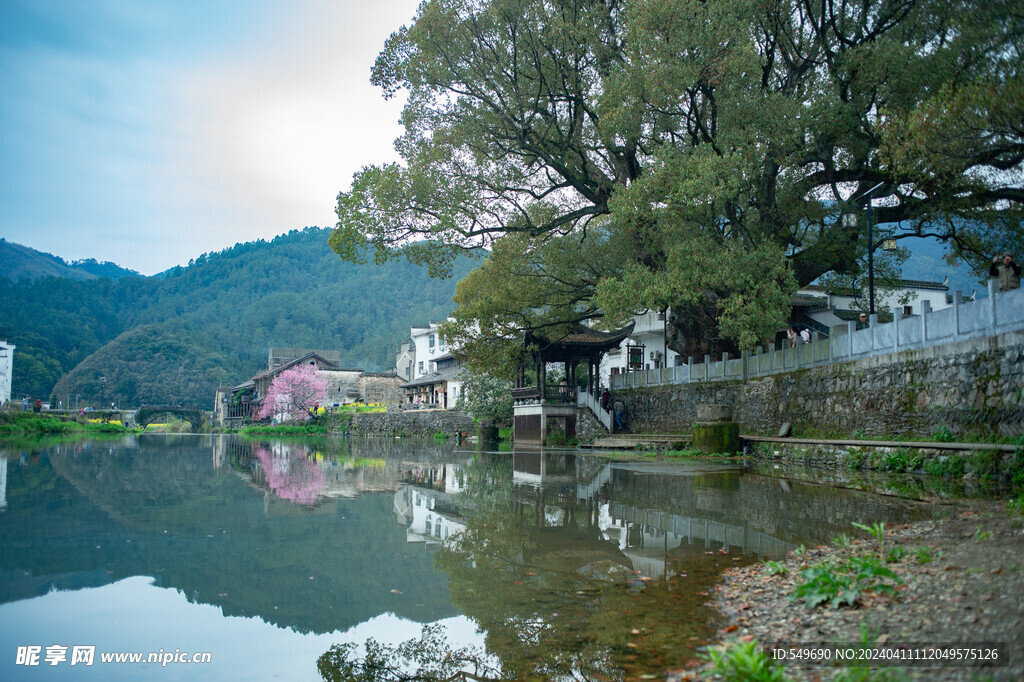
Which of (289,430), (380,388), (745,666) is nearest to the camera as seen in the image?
(745,666)

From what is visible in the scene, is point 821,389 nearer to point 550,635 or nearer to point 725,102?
point 725,102

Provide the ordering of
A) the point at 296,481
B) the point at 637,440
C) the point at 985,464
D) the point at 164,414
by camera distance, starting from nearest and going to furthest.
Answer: the point at 985,464
the point at 296,481
the point at 637,440
the point at 164,414

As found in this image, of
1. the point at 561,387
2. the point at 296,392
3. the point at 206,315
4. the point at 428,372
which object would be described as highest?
the point at 206,315

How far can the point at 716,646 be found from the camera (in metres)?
3.60

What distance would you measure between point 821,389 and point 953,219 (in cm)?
754

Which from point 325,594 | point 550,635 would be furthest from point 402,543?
point 550,635

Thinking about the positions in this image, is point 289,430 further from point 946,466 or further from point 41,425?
point 946,466

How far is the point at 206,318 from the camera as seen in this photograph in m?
105

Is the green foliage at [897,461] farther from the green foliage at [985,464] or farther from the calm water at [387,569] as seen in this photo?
the calm water at [387,569]

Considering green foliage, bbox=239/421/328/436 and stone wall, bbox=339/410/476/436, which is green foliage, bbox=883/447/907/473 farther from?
green foliage, bbox=239/421/328/436

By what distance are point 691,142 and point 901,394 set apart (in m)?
9.58

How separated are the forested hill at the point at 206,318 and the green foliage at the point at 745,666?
86.4 meters

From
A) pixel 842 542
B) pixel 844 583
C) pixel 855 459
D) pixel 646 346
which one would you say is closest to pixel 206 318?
pixel 646 346

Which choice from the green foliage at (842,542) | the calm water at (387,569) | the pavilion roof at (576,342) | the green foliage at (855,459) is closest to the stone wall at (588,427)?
the pavilion roof at (576,342)
